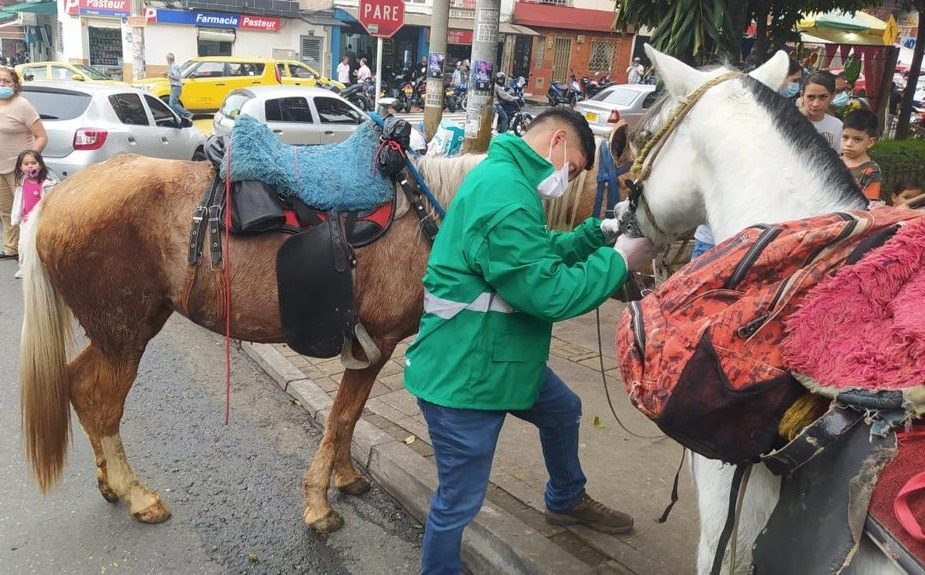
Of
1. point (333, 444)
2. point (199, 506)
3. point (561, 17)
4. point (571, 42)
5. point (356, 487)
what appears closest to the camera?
point (333, 444)

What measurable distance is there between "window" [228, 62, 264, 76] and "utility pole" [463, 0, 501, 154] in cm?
1445

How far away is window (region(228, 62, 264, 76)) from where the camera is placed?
20.6 m

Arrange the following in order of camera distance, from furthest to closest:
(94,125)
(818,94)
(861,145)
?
(94,125)
(818,94)
(861,145)

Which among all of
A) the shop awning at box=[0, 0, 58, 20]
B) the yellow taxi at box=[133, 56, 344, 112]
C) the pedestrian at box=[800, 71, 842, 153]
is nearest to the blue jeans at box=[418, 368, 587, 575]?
the pedestrian at box=[800, 71, 842, 153]

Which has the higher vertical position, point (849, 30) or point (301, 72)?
point (849, 30)

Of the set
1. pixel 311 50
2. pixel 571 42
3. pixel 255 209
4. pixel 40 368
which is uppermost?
pixel 571 42

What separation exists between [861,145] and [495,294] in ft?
9.83

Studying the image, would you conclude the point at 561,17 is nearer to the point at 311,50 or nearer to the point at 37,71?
the point at 311,50

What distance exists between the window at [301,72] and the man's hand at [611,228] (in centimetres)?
2154

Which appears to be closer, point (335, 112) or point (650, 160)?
point (650, 160)

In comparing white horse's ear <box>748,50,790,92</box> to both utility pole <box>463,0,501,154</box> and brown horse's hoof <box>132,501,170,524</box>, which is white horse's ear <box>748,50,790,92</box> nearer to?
brown horse's hoof <box>132,501,170,524</box>

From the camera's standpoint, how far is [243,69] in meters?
20.7

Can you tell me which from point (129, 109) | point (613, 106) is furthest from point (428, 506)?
point (613, 106)

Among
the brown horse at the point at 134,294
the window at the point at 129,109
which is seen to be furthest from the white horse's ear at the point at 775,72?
the window at the point at 129,109
